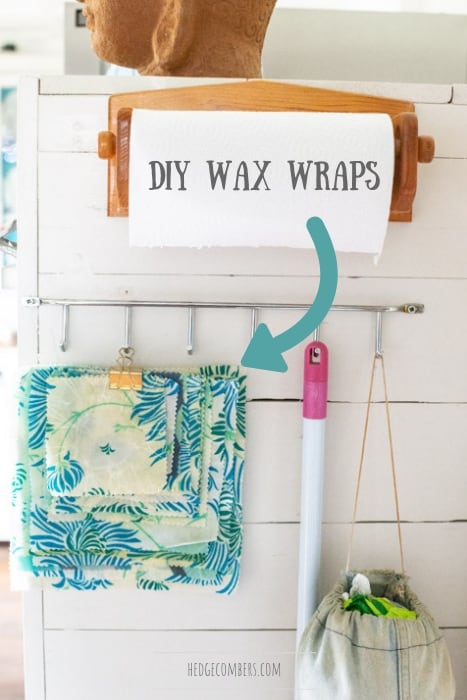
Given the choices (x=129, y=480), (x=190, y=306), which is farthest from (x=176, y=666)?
(x=190, y=306)

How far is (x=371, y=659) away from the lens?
724 mm

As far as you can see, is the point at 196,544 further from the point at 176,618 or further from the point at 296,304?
the point at 296,304

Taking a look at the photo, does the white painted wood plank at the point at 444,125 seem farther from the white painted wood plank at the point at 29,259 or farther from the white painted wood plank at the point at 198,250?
the white painted wood plank at the point at 29,259

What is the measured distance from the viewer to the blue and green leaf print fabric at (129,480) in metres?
0.82

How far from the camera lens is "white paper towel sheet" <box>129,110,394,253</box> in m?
0.74

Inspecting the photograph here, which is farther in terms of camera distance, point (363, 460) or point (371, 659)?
point (363, 460)

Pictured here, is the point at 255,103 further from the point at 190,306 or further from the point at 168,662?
the point at 168,662

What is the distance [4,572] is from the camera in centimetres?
196

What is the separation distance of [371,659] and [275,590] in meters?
0.19

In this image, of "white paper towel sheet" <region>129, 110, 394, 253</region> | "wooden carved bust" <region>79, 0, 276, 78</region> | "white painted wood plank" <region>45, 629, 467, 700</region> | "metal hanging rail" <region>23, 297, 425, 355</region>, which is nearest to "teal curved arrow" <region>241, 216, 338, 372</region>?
"white paper towel sheet" <region>129, 110, 394, 253</region>

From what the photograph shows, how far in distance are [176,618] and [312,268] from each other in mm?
503

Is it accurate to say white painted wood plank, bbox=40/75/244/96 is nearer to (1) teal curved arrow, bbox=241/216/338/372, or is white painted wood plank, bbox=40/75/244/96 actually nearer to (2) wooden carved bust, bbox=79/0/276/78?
(2) wooden carved bust, bbox=79/0/276/78

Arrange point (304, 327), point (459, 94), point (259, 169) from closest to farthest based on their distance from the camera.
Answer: point (304, 327) < point (259, 169) < point (459, 94)

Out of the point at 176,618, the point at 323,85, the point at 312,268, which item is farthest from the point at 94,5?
the point at 176,618
